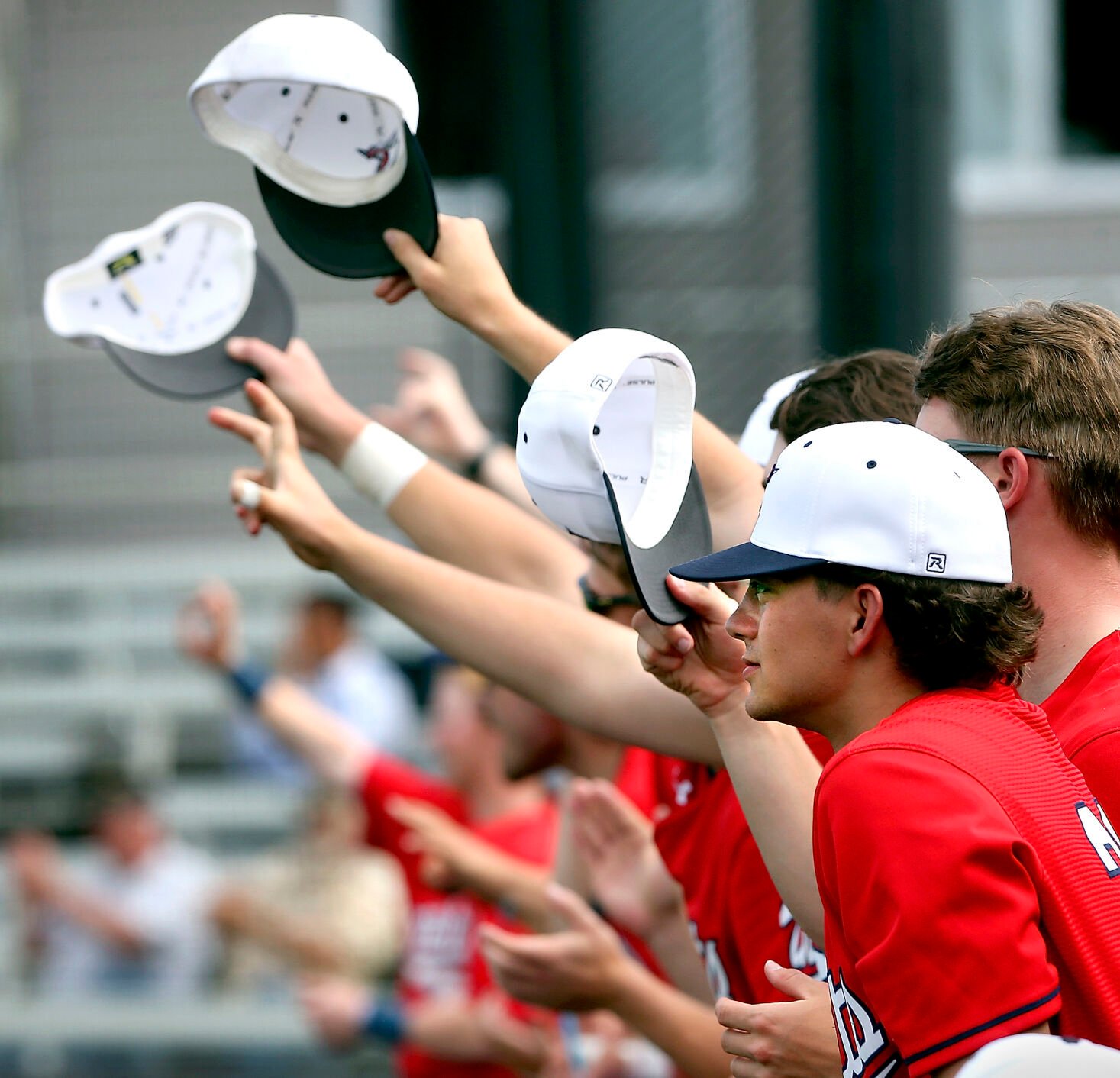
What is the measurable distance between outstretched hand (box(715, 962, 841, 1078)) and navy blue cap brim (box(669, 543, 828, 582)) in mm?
455

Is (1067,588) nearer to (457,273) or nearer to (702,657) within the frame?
(702,657)

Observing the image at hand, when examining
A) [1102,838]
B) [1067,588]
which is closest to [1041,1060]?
[1102,838]

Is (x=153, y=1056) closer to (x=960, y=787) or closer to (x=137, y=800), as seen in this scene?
(x=137, y=800)

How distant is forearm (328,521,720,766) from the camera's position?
2.13 meters

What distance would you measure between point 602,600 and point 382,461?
1.45 feet

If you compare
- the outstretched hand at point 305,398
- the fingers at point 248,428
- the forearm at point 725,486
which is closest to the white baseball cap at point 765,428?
the forearm at point 725,486

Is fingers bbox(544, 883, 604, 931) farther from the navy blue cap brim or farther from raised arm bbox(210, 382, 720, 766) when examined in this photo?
the navy blue cap brim

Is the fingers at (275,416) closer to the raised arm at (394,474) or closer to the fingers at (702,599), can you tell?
the raised arm at (394,474)

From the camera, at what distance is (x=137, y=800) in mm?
6953

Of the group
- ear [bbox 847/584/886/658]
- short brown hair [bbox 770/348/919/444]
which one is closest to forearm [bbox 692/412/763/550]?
short brown hair [bbox 770/348/919/444]

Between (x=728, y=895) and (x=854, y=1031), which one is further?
(x=728, y=895)

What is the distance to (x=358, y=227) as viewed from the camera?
7.29 feet

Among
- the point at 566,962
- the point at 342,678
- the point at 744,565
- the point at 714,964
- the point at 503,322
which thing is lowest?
the point at 342,678

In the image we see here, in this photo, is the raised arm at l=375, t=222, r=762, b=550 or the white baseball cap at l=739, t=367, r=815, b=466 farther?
the white baseball cap at l=739, t=367, r=815, b=466
